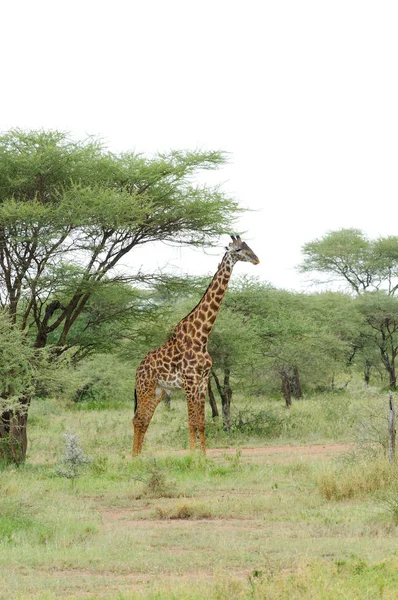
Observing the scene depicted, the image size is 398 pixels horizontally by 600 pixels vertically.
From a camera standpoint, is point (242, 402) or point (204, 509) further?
point (242, 402)

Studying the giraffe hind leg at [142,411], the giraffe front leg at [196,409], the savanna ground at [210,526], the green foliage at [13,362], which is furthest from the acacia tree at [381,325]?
the green foliage at [13,362]

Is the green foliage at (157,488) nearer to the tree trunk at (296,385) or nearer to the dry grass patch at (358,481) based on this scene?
the dry grass patch at (358,481)

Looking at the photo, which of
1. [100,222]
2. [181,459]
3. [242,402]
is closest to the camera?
[181,459]

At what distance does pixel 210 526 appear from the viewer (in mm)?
9461

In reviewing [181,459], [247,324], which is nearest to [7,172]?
[181,459]

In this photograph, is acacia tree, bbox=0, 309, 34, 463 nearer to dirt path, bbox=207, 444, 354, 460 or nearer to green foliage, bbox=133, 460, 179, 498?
green foliage, bbox=133, 460, 179, 498

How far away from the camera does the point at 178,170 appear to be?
57.0 feet

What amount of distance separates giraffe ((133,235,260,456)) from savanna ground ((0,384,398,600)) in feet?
3.17

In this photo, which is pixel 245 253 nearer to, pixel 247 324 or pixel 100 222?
pixel 100 222

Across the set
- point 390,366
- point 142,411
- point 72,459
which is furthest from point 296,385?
point 72,459

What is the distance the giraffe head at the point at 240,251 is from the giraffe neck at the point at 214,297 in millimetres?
99

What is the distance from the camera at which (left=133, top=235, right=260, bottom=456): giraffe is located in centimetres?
1588

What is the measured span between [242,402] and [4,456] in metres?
17.4

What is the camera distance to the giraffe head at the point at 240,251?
16141 mm
